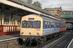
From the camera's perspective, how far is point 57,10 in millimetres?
128375

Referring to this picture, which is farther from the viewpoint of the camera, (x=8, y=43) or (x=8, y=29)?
(x=8, y=29)

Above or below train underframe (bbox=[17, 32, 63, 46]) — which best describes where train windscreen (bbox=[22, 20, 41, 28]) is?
above

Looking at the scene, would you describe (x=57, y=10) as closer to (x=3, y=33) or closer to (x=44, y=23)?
(x=3, y=33)

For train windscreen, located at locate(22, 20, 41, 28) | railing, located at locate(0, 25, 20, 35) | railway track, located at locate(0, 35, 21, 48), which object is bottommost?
railway track, located at locate(0, 35, 21, 48)

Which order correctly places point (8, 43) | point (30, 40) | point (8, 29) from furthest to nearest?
point (8, 29)
point (30, 40)
point (8, 43)

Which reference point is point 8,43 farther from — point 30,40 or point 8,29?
point 8,29

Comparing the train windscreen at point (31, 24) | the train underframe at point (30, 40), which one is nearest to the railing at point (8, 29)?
the train windscreen at point (31, 24)

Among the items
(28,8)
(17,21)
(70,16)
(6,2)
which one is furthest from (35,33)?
(70,16)

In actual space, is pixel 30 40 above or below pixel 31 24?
below

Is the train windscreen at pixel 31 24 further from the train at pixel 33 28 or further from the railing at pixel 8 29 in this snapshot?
the railing at pixel 8 29

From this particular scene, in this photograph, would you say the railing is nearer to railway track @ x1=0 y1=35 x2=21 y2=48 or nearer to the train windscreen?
railway track @ x1=0 y1=35 x2=21 y2=48

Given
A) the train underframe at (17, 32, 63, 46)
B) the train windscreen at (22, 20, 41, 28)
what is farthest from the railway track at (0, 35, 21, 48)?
the train windscreen at (22, 20, 41, 28)

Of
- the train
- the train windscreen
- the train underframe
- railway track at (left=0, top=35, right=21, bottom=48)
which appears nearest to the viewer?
railway track at (left=0, top=35, right=21, bottom=48)

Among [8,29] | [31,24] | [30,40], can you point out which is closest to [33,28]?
[31,24]
